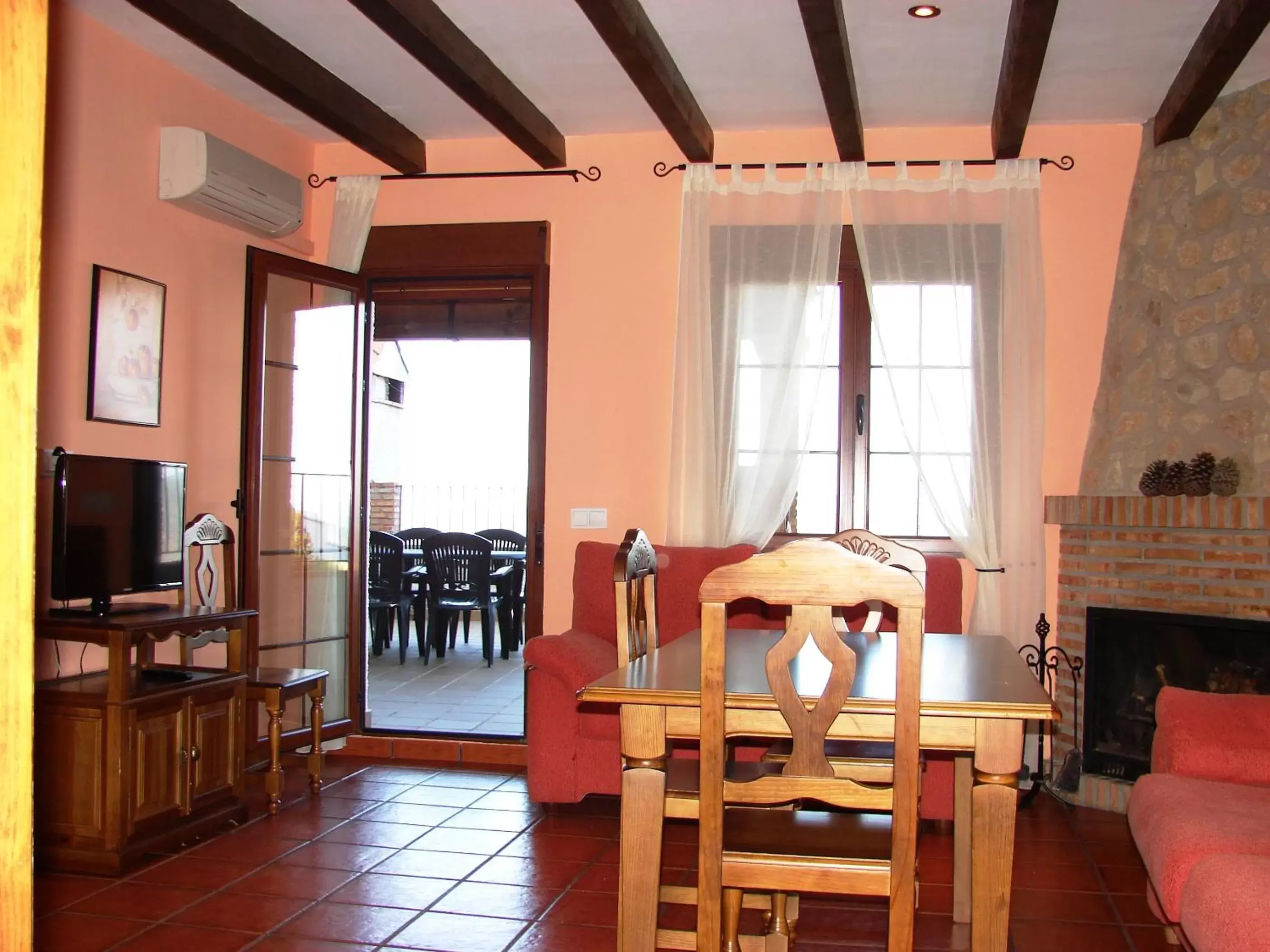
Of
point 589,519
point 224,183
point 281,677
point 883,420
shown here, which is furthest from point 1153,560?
point 224,183

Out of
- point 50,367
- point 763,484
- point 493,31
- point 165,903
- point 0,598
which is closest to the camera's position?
point 0,598

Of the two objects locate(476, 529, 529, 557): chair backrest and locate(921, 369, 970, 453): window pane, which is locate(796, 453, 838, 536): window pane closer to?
locate(921, 369, 970, 453): window pane

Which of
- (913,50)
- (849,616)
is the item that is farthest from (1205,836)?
(913,50)

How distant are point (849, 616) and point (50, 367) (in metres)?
3.01

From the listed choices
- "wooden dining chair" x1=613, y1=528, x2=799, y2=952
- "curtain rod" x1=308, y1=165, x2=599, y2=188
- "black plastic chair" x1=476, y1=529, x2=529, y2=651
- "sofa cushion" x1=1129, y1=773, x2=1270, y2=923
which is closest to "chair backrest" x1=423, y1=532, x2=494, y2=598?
"black plastic chair" x1=476, y1=529, x2=529, y2=651

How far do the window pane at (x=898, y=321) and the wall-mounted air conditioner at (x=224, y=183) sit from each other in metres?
2.55

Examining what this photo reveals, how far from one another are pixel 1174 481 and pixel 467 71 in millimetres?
3015

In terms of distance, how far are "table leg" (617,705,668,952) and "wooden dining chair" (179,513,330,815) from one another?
2.22 meters

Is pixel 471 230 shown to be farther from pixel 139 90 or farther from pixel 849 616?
pixel 849 616

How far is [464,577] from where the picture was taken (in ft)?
24.7

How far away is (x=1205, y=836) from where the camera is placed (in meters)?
2.43

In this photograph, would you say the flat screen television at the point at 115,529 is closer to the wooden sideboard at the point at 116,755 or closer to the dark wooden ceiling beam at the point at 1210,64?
the wooden sideboard at the point at 116,755

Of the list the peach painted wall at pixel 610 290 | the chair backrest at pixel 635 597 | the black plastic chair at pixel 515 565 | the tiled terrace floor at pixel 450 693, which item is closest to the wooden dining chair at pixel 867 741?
the chair backrest at pixel 635 597

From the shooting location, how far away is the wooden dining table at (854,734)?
88.4 inches
